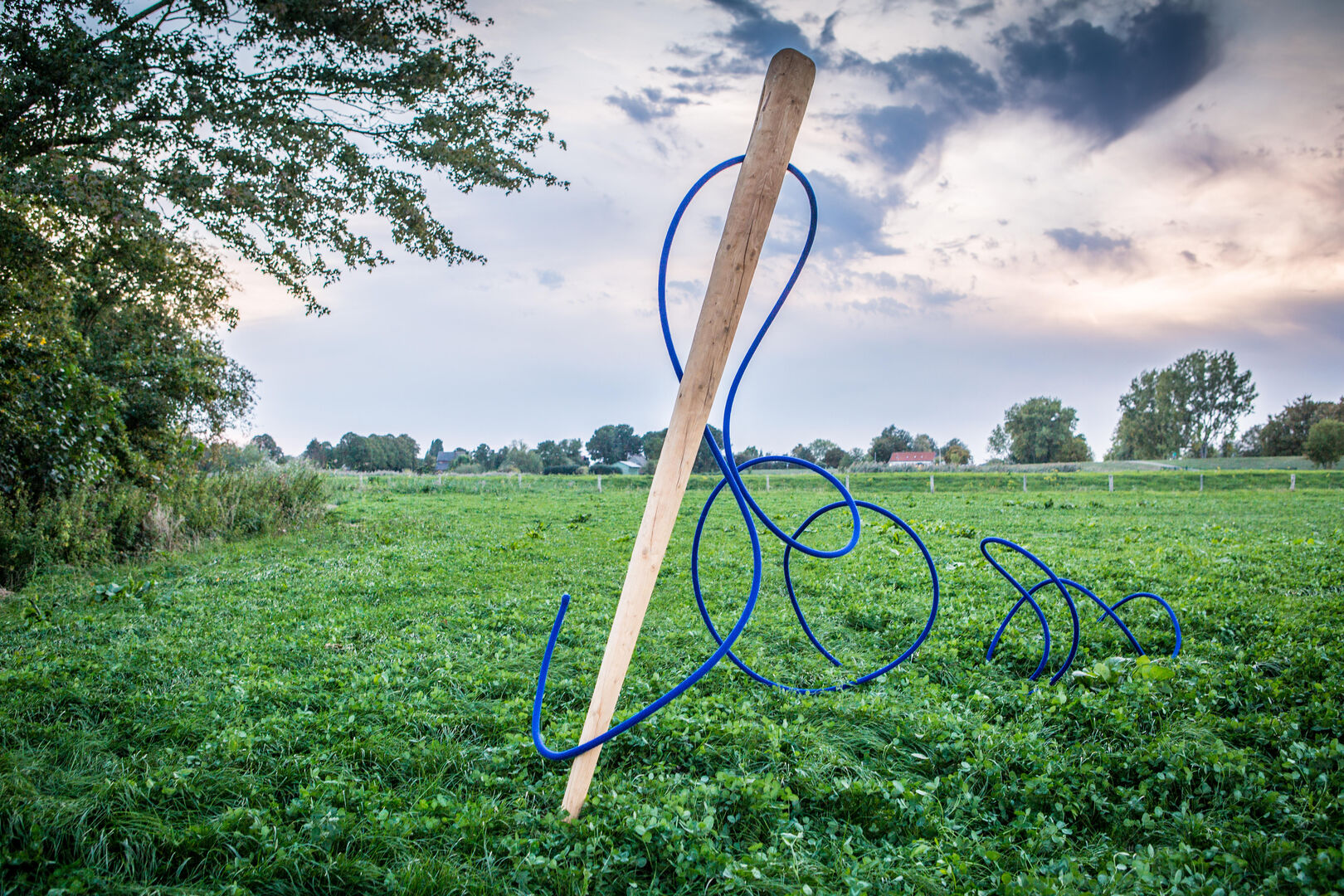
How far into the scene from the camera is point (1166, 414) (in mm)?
76250

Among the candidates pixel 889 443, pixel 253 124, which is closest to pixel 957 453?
pixel 889 443

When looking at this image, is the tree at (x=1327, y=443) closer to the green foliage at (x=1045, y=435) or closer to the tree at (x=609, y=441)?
the green foliage at (x=1045, y=435)

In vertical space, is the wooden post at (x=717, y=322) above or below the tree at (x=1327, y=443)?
below

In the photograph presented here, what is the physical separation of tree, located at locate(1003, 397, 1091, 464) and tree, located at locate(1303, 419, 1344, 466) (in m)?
27.6

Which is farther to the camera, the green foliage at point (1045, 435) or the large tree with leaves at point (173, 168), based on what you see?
the green foliage at point (1045, 435)

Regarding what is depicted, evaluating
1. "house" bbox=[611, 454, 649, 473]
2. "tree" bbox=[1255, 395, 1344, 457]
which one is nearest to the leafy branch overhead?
"house" bbox=[611, 454, 649, 473]

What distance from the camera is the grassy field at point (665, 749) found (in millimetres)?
2402

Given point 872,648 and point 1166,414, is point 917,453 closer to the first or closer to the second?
point 1166,414

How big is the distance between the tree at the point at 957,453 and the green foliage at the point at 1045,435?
5678 mm

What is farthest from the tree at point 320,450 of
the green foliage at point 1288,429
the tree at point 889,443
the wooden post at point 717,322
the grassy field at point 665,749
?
the green foliage at point 1288,429

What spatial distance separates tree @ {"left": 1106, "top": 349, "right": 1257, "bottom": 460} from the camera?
74.0m

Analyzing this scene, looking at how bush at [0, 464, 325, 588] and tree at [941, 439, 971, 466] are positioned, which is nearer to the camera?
bush at [0, 464, 325, 588]

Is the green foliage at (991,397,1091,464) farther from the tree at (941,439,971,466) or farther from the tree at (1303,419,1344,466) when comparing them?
the tree at (1303,419,1344,466)

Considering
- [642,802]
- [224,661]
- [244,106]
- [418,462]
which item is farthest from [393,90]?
[418,462]
